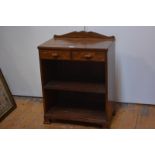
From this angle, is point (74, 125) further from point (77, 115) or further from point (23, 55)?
point (23, 55)

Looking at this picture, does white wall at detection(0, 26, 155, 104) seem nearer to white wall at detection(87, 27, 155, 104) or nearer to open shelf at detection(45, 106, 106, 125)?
white wall at detection(87, 27, 155, 104)

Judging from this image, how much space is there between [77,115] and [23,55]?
98 centimetres

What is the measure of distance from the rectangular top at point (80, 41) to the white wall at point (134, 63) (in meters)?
0.17

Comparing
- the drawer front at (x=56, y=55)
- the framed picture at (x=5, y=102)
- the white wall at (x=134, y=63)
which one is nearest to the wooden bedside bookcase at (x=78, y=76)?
the drawer front at (x=56, y=55)

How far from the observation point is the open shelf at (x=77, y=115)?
2.46m

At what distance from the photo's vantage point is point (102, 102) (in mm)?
2725

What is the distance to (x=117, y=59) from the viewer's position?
9.04 feet

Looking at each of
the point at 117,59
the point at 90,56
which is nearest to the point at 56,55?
the point at 90,56

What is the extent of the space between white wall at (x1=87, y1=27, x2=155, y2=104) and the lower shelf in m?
0.45

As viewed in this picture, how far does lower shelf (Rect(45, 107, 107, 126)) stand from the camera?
8.06 ft

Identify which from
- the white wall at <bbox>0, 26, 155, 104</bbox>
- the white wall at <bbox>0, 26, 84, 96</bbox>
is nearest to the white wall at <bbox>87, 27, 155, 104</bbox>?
the white wall at <bbox>0, 26, 155, 104</bbox>

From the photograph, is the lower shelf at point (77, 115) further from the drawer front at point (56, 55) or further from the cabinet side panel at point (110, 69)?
the drawer front at point (56, 55)
